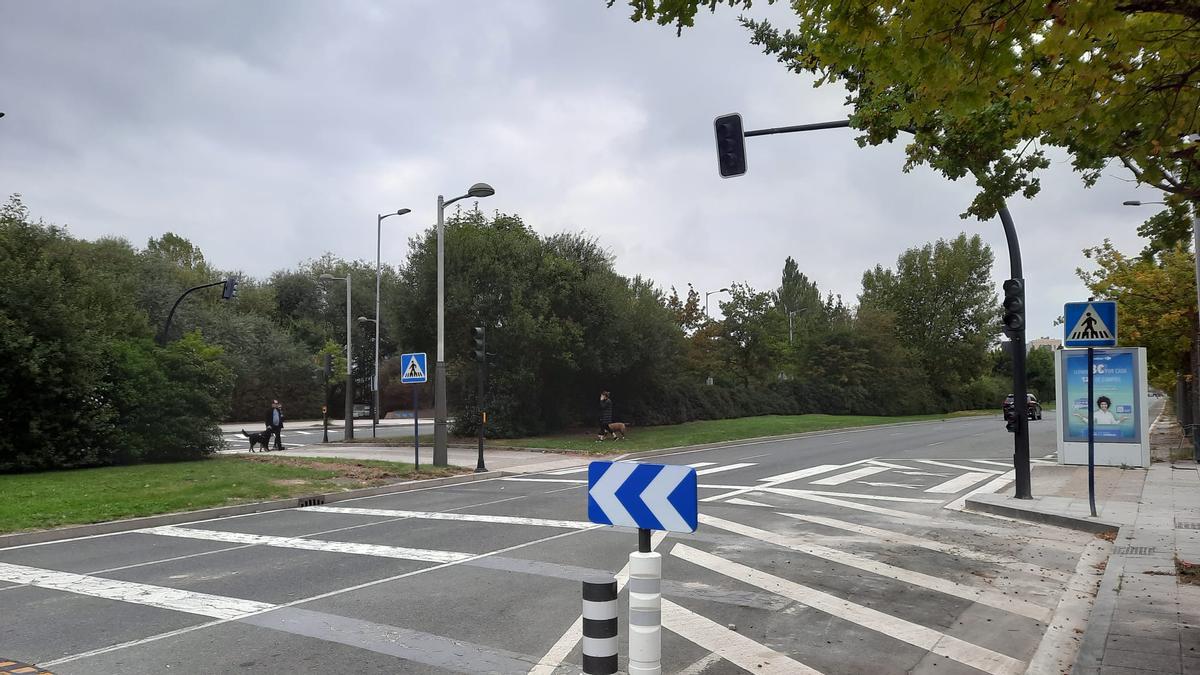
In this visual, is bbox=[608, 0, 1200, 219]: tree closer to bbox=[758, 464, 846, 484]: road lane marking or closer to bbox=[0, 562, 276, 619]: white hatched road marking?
bbox=[0, 562, 276, 619]: white hatched road marking

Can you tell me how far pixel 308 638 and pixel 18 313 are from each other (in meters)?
16.7

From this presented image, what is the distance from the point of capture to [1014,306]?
13211 millimetres

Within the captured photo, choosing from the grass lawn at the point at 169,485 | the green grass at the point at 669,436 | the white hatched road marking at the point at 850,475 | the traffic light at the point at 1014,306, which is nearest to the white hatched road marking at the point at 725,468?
the white hatched road marking at the point at 850,475

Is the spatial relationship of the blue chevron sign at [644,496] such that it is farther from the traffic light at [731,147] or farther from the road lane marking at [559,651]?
the traffic light at [731,147]

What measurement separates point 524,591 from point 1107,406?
16.4 meters

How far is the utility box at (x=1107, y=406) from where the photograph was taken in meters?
17.7

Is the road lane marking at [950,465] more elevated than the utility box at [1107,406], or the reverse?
the utility box at [1107,406]

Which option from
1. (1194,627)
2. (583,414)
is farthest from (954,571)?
(583,414)

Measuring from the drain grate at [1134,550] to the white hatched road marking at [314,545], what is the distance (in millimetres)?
7082

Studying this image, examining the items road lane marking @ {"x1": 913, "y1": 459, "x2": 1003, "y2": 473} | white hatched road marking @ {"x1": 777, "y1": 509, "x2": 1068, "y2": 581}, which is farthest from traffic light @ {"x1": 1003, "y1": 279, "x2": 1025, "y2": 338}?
road lane marking @ {"x1": 913, "y1": 459, "x2": 1003, "y2": 473}

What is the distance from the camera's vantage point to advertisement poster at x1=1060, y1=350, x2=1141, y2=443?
698 inches

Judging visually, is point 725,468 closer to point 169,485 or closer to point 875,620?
point 169,485

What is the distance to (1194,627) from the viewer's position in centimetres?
583

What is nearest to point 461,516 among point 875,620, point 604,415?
point 875,620
